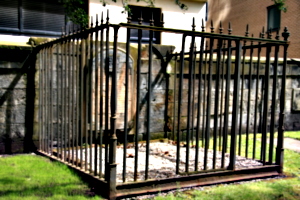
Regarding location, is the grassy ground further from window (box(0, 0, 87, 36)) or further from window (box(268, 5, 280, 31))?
window (box(268, 5, 280, 31))

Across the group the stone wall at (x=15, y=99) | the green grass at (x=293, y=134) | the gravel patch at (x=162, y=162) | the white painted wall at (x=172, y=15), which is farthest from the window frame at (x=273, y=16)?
the stone wall at (x=15, y=99)

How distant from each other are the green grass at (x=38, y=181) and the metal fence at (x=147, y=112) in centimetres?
24

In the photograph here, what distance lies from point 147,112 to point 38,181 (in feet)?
5.48

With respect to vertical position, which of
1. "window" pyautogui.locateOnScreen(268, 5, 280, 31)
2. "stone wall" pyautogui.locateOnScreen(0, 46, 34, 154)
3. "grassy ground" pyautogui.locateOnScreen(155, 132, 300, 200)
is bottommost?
"grassy ground" pyautogui.locateOnScreen(155, 132, 300, 200)

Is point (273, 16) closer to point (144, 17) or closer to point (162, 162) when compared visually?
point (144, 17)

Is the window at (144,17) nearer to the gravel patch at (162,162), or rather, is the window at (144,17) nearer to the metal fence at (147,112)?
the metal fence at (147,112)

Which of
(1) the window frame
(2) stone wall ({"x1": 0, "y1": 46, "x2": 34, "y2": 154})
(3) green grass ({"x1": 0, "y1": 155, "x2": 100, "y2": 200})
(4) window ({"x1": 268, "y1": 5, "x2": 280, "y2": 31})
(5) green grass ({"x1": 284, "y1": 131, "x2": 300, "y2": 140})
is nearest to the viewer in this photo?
(3) green grass ({"x1": 0, "y1": 155, "x2": 100, "y2": 200})

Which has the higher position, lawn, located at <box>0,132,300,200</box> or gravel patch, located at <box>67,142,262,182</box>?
gravel patch, located at <box>67,142,262,182</box>

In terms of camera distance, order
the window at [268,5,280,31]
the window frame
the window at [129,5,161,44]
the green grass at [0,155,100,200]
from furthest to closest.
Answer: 1. the window at [268,5,280,31]
2. the window frame
3. the window at [129,5,161,44]
4. the green grass at [0,155,100,200]

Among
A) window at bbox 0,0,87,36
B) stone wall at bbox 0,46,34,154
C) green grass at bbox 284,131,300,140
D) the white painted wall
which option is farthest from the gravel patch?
the white painted wall

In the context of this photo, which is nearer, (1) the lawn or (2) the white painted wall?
(1) the lawn

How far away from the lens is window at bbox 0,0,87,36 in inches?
376

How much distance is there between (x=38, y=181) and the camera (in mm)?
4086

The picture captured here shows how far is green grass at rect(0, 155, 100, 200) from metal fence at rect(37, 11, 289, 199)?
0.24 meters
